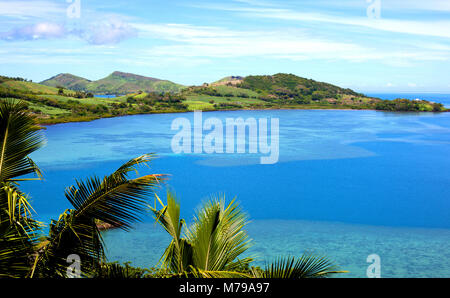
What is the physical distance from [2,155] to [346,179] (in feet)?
119

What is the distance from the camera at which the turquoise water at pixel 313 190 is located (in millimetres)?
20859

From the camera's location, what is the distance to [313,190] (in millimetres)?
34562

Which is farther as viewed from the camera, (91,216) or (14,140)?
(14,140)

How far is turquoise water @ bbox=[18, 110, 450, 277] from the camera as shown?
68.4 feet

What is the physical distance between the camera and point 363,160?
47.5 meters

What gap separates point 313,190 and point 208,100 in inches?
4053

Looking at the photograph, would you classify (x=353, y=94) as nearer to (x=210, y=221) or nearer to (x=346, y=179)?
(x=346, y=179)

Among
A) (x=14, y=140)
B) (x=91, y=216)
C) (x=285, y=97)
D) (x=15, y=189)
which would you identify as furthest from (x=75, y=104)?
(x=91, y=216)
